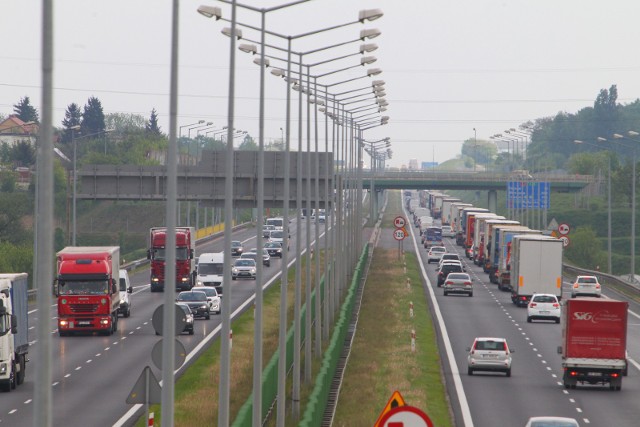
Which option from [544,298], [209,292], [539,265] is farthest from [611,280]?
[209,292]

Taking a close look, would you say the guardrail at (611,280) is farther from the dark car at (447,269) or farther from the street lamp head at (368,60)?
the street lamp head at (368,60)

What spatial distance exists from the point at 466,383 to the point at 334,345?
4575mm

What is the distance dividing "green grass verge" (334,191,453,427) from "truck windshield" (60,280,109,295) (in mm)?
10189

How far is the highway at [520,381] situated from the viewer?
42125 millimetres

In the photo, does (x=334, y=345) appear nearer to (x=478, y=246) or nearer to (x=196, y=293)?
(x=196, y=293)

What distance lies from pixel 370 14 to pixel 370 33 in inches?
244

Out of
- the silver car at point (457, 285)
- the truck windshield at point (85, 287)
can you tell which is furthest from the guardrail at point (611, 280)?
the truck windshield at point (85, 287)

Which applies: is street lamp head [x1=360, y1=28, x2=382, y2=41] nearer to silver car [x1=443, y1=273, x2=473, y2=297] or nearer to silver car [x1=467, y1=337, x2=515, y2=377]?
silver car [x1=467, y1=337, x2=515, y2=377]

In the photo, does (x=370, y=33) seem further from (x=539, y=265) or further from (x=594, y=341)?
(x=539, y=265)

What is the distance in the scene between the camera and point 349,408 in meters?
41.4

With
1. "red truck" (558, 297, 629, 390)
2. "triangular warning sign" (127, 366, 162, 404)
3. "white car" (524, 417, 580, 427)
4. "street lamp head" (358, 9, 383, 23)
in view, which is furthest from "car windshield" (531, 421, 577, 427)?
"red truck" (558, 297, 629, 390)

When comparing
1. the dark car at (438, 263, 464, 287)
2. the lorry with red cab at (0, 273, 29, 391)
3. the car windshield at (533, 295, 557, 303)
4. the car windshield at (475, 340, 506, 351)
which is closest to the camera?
the lorry with red cab at (0, 273, 29, 391)

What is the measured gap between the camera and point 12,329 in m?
42.7

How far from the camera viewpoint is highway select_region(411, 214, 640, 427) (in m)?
42.1
